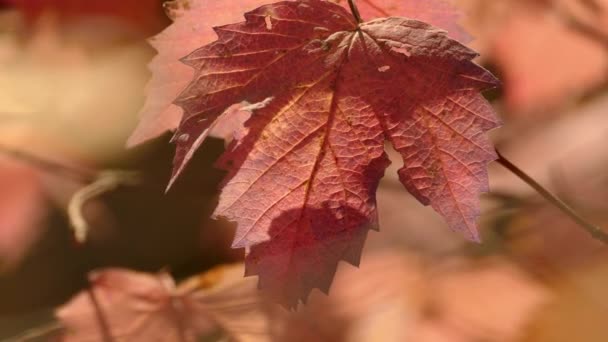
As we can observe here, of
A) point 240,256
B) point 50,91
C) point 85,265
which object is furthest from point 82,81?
point 240,256

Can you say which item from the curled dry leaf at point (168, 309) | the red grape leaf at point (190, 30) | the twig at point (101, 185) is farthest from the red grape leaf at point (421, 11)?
the twig at point (101, 185)

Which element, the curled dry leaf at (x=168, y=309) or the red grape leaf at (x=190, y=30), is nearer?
the red grape leaf at (x=190, y=30)

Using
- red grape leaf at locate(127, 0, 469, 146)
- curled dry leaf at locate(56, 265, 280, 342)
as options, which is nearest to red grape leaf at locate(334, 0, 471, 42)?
red grape leaf at locate(127, 0, 469, 146)

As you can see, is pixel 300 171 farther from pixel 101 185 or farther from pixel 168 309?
pixel 101 185

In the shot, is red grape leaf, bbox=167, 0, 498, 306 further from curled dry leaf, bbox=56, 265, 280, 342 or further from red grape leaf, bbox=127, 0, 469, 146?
curled dry leaf, bbox=56, 265, 280, 342

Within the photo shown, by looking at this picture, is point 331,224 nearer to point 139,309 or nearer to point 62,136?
point 139,309

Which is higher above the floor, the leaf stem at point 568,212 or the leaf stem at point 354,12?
the leaf stem at point 354,12

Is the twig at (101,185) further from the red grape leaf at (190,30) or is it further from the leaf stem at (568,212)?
the leaf stem at (568,212)

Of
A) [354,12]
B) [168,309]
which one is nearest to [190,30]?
[354,12]
